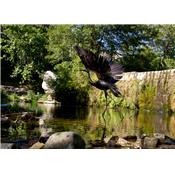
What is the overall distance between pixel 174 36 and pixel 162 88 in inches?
24.2

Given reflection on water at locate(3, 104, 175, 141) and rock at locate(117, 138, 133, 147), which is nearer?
rock at locate(117, 138, 133, 147)

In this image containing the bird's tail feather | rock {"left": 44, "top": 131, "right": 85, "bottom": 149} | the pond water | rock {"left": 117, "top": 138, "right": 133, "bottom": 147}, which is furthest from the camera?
the bird's tail feather

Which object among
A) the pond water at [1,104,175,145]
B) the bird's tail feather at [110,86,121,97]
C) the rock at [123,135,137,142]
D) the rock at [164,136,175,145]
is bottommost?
the rock at [164,136,175,145]

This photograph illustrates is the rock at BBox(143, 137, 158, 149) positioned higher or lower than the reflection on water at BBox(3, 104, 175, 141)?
lower

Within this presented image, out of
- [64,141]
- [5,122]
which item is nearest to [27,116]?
[5,122]

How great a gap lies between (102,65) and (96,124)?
0.61 metres

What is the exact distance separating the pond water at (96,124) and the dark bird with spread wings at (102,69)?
0.26 metres

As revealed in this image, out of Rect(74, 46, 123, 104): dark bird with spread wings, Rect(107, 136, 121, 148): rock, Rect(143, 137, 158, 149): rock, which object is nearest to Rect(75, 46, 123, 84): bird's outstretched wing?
Rect(74, 46, 123, 104): dark bird with spread wings

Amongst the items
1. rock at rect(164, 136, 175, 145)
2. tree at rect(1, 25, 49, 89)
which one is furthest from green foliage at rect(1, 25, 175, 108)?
rock at rect(164, 136, 175, 145)

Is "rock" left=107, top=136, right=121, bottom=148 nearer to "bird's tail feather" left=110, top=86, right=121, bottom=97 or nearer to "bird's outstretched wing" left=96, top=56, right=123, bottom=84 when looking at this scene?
"bird's tail feather" left=110, top=86, right=121, bottom=97

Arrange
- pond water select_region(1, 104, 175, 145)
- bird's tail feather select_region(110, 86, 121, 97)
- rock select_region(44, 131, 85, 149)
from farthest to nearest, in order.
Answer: bird's tail feather select_region(110, 86, 121, 97) < pond water select_region(1, 104, 175, 145) < rock select_region(44, 131, 85, 149)

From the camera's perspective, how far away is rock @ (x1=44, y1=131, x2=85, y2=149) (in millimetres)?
4406

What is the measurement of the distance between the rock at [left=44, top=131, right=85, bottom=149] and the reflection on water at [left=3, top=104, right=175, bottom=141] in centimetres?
10
